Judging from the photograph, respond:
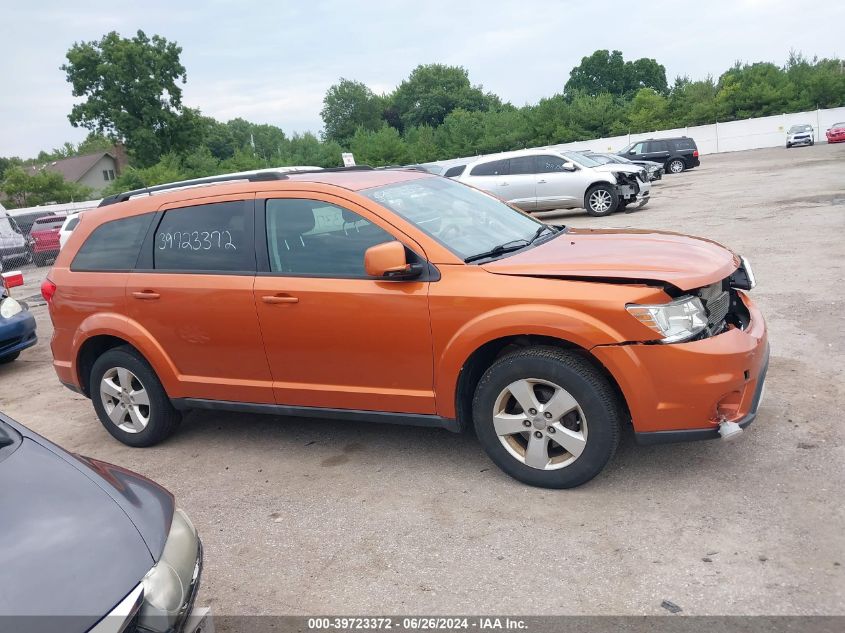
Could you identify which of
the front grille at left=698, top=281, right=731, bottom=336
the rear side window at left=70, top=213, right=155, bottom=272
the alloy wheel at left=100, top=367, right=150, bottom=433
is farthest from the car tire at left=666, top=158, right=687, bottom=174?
the alloy wheel at left=100, top=367, right=150, bottom=433

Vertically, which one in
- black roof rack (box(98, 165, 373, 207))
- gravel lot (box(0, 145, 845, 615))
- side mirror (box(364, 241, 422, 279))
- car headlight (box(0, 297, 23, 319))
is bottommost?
gravel lot (box(0, 145, 845, 615))

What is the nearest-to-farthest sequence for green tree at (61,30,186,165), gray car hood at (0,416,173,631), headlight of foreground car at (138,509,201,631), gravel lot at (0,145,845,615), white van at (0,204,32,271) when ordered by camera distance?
gray car hood at (0,416,173,631) < headlight of foreground car at (138,509,201,631) < gravel lot at (0,145,845,615) < white van at (0,204,32,271) < green tree at (61,30,186,165)

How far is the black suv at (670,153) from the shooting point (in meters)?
31.9

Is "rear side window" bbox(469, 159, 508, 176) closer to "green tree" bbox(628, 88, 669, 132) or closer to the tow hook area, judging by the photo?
the tow hook area

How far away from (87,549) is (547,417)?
90.7 inches

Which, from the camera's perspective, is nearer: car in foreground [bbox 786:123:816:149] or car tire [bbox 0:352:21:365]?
car tire [bbox 0:352:21:365]

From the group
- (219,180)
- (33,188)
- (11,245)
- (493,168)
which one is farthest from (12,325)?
(33,188)

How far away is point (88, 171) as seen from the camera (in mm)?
70000

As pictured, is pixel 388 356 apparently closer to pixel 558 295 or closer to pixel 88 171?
pixel 558 295

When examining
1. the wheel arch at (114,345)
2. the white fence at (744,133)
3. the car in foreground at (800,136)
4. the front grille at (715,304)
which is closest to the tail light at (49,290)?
the wheel arch at (114,345)

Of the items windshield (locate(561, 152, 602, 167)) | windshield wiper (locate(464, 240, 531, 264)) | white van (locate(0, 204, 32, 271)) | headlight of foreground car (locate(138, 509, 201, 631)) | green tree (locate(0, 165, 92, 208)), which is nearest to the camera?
headlight of foreground car (locate(138, 509, 201, 631))

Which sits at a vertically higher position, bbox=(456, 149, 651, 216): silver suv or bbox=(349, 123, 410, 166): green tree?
bbox=(349, 123, 410, 166): green tree

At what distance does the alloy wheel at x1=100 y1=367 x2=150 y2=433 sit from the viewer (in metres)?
5.13

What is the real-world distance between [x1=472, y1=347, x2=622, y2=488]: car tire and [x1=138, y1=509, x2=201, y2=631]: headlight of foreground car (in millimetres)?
1749
